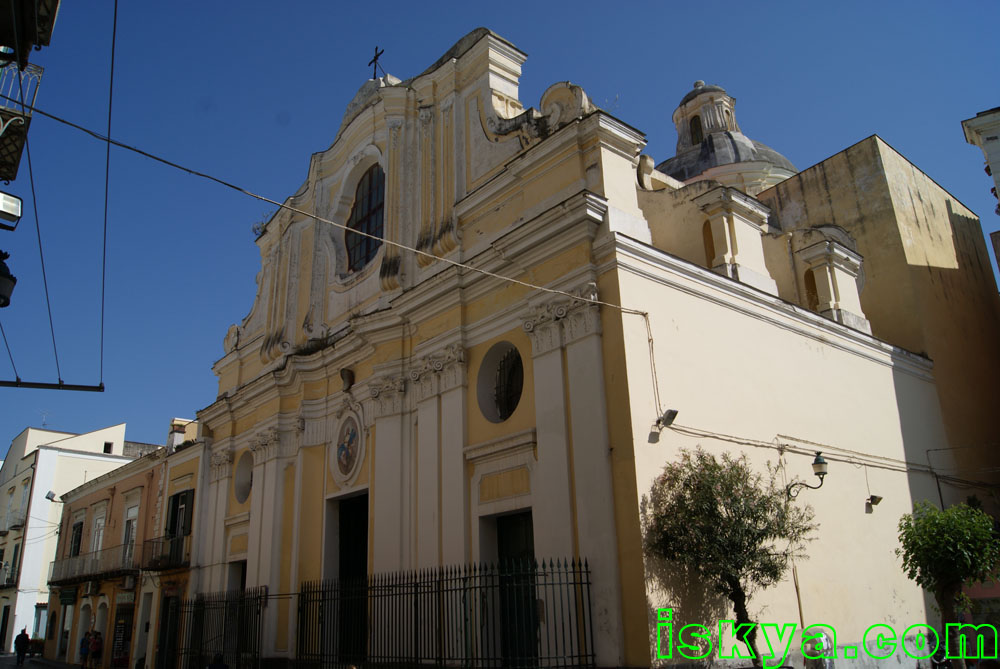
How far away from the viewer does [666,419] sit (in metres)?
9.86

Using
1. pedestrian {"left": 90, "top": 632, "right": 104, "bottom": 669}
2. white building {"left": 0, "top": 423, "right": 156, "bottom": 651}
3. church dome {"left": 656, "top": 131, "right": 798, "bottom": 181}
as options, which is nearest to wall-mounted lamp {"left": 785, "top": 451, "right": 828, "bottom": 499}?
church dome {"left": 656, "top": 131, "right": 798, "bottom": 181}

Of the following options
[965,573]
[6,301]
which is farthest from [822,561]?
[6,301]

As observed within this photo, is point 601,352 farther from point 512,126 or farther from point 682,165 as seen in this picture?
point 682,165

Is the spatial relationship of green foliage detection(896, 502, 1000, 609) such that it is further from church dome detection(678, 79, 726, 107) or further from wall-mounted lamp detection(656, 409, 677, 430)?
church dome detection(678, 79, 726, 107)

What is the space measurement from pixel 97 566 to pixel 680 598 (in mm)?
21322

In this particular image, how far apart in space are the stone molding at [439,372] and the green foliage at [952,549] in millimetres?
6547

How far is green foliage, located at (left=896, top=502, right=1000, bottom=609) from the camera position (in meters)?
10.2

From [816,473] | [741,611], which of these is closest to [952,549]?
[816,473]

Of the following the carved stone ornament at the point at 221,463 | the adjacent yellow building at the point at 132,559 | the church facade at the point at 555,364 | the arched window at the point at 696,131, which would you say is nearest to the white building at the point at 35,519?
the adjacent yellow building at the point at 132,559

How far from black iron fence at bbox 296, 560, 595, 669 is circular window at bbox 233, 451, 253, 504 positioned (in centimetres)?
548

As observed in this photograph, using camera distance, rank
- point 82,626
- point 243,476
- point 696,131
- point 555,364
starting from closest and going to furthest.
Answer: point 555,364 → point 243,476 → point 82,626 → point 696,131

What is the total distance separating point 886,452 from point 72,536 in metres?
26.7

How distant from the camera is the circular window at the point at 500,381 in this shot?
12.0 metres

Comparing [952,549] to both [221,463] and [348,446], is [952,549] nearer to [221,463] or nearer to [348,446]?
[348,446]
